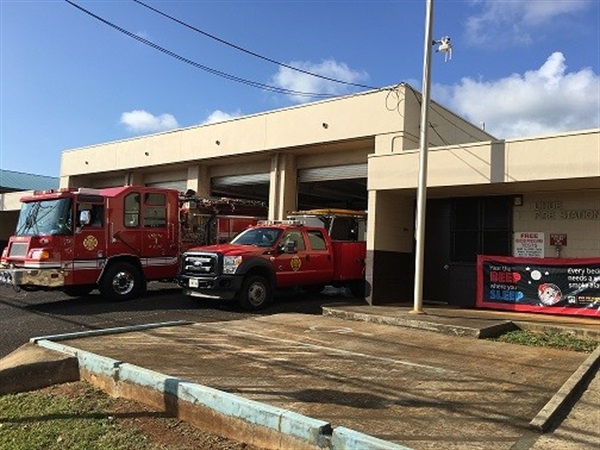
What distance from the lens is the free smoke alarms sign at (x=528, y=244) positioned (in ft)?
46.5

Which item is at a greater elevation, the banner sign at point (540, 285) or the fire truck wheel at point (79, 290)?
the banner sign at point (540, 285)

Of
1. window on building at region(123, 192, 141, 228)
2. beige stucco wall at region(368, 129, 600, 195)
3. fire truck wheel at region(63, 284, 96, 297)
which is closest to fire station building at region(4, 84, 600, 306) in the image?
beige stucco wall at region(368, 129, 600, 195)

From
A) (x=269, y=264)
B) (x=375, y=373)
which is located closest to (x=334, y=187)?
(x=269, y=264)

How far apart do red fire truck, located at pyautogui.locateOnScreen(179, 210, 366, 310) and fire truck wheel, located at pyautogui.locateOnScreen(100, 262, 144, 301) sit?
65.1 inches

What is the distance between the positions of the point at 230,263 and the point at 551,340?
22.8ft

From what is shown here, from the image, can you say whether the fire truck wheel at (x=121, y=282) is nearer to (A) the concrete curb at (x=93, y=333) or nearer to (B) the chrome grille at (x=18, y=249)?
(B) the chrome grille at (x=18, y=249)

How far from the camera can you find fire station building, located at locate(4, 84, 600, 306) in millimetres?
12836

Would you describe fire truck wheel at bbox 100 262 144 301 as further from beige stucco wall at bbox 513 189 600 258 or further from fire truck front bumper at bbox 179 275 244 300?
beige stucco wall at bbox 513 189 600 258

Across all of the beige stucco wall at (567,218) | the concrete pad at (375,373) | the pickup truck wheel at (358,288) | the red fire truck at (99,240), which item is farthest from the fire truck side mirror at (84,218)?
the beige stucco wall at (567,218)

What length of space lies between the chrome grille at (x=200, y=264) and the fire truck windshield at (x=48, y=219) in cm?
288

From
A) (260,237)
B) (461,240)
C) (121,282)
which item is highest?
(461,240)

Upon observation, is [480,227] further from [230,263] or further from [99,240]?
[99,240]

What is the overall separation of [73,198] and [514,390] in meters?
11.2

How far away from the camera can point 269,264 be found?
14078 millimetres
